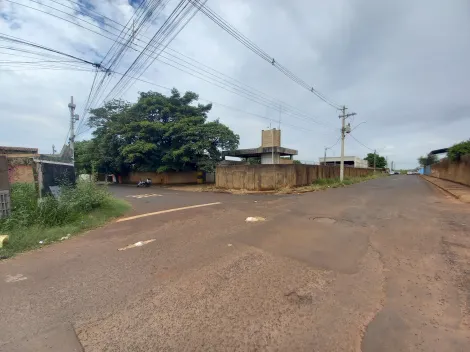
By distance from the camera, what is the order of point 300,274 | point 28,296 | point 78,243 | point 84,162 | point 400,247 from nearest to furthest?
point 28,296
point 300,274
point 400,247
point 78,243
point 84,162

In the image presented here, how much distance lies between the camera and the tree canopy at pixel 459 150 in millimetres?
17375

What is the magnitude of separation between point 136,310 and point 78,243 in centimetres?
362

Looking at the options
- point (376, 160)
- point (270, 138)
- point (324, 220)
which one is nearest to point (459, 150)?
point (270, 138)

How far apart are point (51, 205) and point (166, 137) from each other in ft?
59.9

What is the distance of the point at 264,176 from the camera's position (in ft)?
56.5

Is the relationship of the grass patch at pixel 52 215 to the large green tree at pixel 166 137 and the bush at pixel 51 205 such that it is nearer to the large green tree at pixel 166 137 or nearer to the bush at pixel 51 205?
the bush at pixel 51 205

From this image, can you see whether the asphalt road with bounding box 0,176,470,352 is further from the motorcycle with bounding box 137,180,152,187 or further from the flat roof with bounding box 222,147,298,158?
the flat roof with bounding box 222,147,298,158

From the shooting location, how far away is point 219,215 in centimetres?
796

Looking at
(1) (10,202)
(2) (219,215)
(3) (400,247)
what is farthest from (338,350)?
(1) (10,202)

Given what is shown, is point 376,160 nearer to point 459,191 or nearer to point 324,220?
point 459,191

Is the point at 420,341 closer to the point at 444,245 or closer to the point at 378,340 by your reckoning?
the point at 378,340

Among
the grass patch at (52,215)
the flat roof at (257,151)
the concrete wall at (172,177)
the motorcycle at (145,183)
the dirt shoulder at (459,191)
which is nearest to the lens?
the grass patch at (52,215)

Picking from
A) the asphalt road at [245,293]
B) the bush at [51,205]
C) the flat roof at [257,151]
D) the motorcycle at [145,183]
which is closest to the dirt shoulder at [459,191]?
the asphalt road at [245,293]

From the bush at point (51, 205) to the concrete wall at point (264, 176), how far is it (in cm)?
1104
